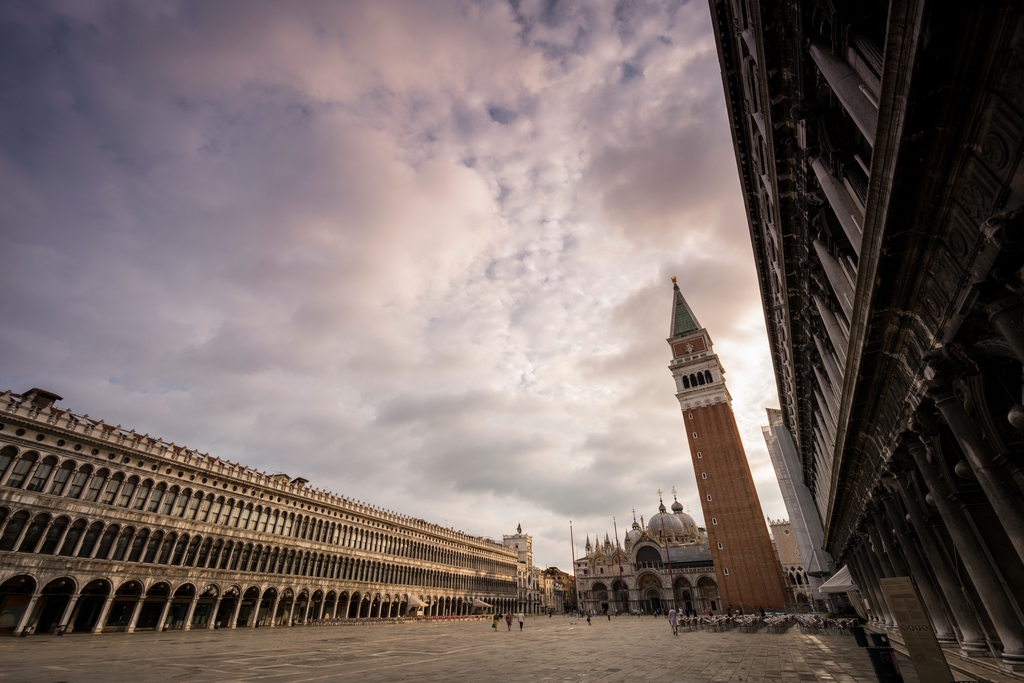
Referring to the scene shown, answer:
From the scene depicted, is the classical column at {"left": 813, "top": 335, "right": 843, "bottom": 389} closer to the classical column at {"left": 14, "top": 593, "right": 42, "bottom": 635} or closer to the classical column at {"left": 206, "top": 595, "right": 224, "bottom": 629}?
the classical column at {"left": 14, "top": 593, "right": 42, "bottom": 635}

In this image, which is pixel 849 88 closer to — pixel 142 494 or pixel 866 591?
pixel 866 591

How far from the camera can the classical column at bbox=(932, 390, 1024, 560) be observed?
20.0ft

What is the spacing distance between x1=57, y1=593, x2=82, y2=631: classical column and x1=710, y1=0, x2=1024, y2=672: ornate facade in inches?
1705

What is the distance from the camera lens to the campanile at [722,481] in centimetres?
5622

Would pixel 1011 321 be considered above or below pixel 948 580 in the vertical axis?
above

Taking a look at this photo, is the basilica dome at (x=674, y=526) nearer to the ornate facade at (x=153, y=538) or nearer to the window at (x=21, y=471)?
the ornate facade at (x=153, y=538)

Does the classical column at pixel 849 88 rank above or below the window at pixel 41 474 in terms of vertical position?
below

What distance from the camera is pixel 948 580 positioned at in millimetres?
10602

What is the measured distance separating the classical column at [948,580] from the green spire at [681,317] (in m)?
67.3

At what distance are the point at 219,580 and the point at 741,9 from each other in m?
50.4

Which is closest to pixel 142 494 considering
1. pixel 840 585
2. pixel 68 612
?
pixel 68 612

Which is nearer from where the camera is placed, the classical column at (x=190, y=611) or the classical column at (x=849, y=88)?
the classical column at (x=849, y=88)

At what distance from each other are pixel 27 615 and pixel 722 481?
224 ft

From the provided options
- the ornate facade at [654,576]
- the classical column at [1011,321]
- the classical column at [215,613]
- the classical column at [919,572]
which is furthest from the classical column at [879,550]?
the ornate facade at [654,576]
